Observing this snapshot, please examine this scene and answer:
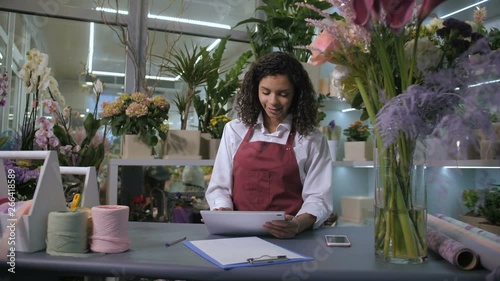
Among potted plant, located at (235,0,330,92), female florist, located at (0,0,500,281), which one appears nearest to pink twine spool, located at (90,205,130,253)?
female florist, located at (0,0,500,281)

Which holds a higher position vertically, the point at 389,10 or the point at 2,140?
the point at 389,10

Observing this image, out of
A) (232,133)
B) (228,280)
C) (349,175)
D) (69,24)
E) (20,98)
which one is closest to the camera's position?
(228,280)

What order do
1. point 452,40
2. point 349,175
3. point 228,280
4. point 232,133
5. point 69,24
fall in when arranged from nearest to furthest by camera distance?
1. point 228,280
2. point 452,40
3. point 232,133
4. point 69,24
5. point 349,175

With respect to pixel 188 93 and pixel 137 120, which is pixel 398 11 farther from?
pixel 188 93

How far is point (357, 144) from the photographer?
2.73 metres

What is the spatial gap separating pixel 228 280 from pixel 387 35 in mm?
626

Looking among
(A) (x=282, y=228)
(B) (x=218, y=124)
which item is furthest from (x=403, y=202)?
(B) (x=218, y=124)

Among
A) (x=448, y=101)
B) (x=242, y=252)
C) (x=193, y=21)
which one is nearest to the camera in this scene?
(x=448, y=101)

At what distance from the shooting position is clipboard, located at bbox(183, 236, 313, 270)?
80 cm

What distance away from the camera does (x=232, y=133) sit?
1.80 m

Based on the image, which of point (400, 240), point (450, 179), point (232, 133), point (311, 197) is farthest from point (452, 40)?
point (232, 133)

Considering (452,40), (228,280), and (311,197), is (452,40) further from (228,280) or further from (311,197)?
(311,197)

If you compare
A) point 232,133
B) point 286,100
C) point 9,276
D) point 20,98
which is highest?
point 20,98

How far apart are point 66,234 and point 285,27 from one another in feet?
7.35
